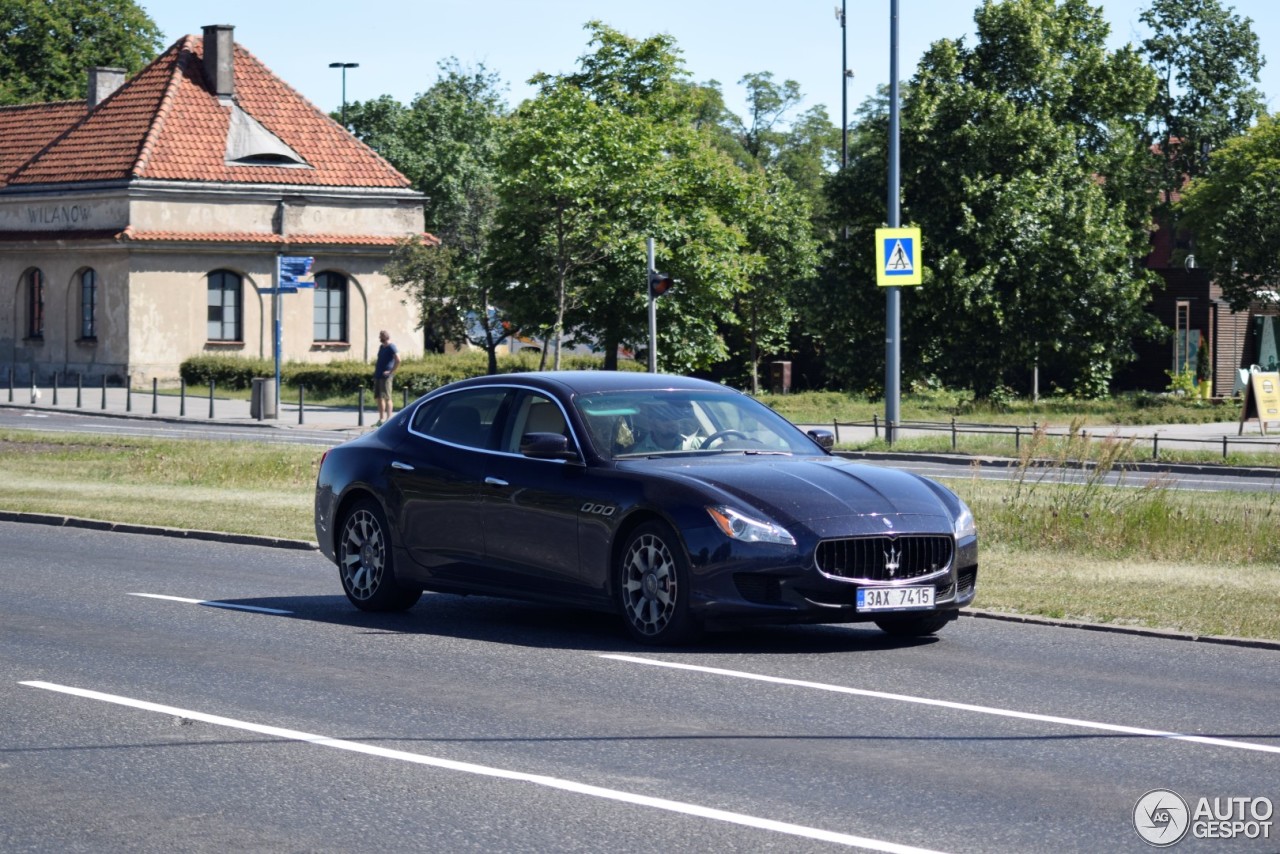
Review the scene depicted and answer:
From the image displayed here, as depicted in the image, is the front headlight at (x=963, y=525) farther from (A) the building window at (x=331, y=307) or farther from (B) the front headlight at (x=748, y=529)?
(A) the building window at (x=331, y=307)

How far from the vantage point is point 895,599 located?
11.0m

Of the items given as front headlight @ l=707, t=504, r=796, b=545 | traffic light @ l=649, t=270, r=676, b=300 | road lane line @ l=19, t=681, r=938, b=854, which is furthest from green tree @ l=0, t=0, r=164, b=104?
road lane line @ l=19, t=681, r=938, b=854

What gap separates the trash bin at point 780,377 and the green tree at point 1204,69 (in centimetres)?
2284

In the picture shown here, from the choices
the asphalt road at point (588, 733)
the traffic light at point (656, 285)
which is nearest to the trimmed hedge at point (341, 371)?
the traffic light at point (656, 285)

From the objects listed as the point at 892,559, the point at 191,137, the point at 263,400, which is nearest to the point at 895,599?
the point at 892,559

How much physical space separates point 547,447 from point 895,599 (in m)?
2.21

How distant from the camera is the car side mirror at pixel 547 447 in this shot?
38.3 ft

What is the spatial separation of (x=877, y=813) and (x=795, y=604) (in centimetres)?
381

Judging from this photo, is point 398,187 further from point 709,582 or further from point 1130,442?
point 709,582

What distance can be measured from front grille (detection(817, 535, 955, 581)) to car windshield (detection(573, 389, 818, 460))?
131 cm

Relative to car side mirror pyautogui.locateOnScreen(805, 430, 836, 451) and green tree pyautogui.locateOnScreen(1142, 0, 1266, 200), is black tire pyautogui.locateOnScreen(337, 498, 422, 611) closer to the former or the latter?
car side mirror pyautogui.locateOnScreen(805, 430, 836, 451)

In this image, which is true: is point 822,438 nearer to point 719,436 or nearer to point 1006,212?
point 719,436

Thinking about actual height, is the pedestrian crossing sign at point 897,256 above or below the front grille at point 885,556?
above

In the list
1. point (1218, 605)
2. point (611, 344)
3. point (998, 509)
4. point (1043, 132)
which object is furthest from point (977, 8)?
point (1218, 605)
